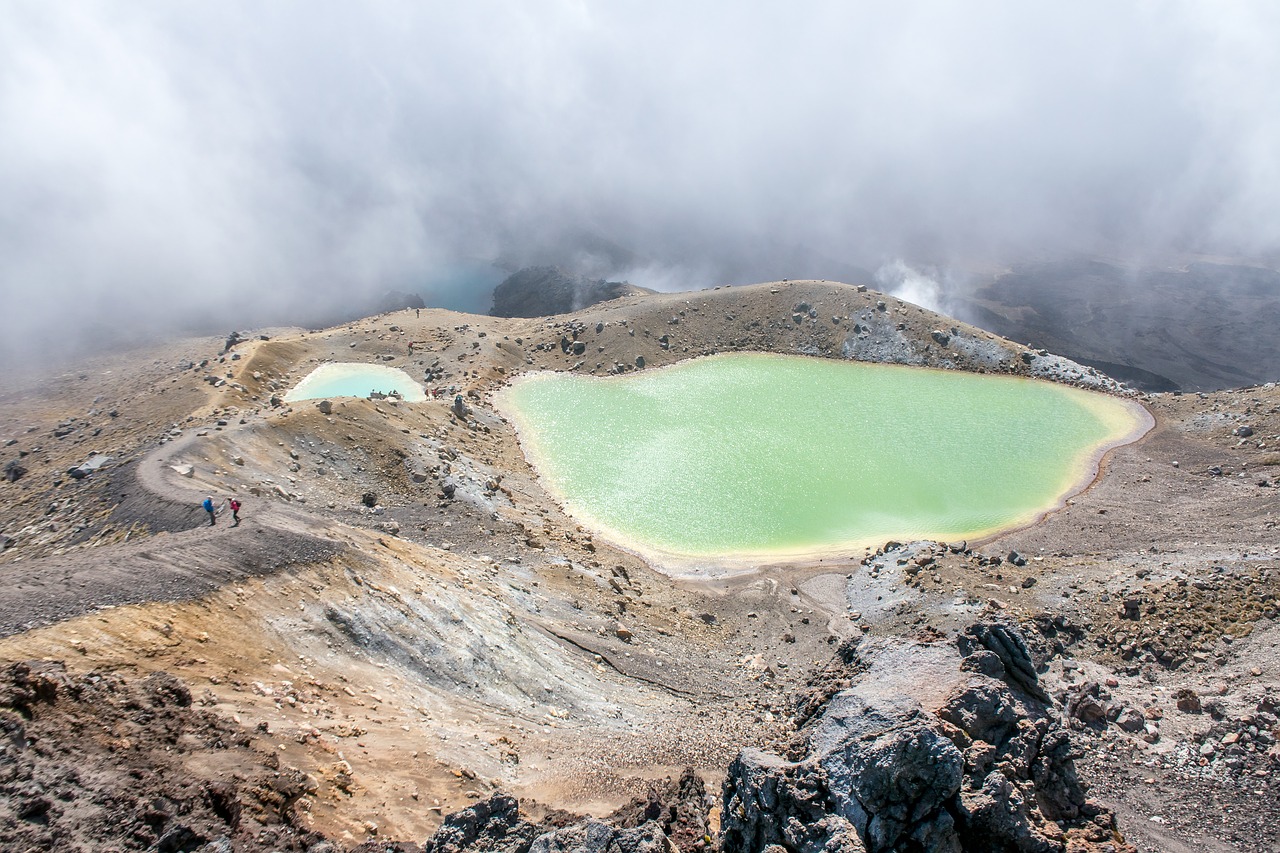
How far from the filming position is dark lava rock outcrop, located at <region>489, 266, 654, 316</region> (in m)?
99.8

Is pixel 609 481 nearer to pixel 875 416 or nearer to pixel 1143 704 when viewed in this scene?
pixel 875 416

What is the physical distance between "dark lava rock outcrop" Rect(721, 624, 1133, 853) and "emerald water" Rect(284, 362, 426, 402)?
1662 inches

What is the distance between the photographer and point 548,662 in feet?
84.5

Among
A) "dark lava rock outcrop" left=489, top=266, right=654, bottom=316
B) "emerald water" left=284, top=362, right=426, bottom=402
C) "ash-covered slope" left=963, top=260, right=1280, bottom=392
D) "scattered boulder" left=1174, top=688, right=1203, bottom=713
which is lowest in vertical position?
"scattered boulder" left=1174, top=688, right=1203, bottom=713

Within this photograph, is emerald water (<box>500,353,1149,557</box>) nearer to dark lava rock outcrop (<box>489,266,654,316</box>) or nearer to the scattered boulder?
the scattered boulder

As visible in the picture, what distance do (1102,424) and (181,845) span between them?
63402mm

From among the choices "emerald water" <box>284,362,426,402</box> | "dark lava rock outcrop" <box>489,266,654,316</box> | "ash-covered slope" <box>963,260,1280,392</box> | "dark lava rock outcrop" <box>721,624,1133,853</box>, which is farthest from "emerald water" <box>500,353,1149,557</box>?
"ash-covered slope" <box>963,260,1280,392</box>

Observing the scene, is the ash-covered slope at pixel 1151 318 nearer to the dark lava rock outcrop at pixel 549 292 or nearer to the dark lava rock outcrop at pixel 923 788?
the dark lava rock outcrop at pixel 549 292

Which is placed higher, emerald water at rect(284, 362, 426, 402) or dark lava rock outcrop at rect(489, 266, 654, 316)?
dark lava rock outcrop at rect(489, 266, 654, 316)

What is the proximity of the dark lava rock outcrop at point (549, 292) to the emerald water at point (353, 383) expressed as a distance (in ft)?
132

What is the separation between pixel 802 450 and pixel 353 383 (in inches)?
1387

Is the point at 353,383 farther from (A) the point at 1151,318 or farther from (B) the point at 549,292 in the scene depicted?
(A) the point at 1151,318

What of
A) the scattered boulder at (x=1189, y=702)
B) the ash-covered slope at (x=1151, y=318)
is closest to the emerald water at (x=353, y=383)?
the scattered boulder at (x=1189, y=702)

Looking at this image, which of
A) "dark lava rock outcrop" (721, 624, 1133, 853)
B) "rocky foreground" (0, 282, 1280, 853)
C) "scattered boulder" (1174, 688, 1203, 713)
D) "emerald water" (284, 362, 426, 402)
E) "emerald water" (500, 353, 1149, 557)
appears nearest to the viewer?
"dark lava rock outcrop" (721, 624, 1133, 853)
